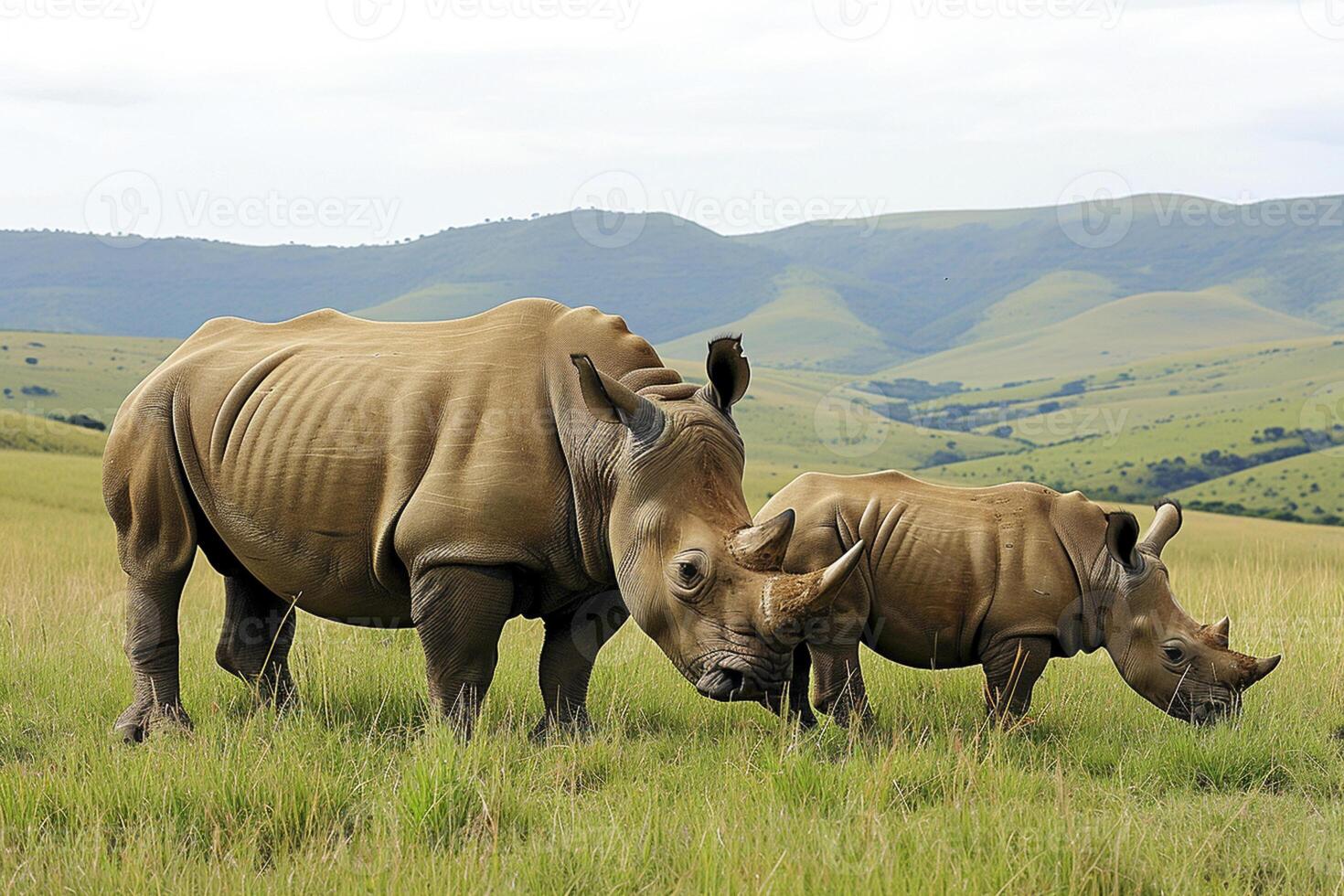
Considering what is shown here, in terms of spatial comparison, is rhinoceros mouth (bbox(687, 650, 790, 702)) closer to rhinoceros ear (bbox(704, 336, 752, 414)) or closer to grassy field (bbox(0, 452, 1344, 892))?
grassy field (bbox(0, 452, 1344, 892))

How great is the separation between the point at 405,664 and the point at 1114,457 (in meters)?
100

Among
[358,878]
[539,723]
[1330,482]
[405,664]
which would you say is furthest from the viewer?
[1330,482]

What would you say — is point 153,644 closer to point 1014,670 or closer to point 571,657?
point 571,657

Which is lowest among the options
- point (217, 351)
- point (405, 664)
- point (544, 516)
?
point (405, 664)

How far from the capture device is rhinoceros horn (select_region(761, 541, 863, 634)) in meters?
4.98

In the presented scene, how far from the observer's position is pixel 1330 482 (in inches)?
3098

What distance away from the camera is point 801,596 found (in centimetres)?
501

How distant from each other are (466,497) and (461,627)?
575mm

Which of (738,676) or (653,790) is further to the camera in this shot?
(653,790)

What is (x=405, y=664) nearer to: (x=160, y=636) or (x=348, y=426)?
(x=160, y=636)

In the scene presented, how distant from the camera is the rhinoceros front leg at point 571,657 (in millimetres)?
6625

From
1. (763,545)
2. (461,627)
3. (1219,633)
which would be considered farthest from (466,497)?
(1219,633)

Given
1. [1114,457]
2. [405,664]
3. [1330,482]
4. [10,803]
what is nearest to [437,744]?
[10,803]

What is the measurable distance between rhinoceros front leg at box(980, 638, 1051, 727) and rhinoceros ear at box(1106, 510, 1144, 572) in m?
0.58
